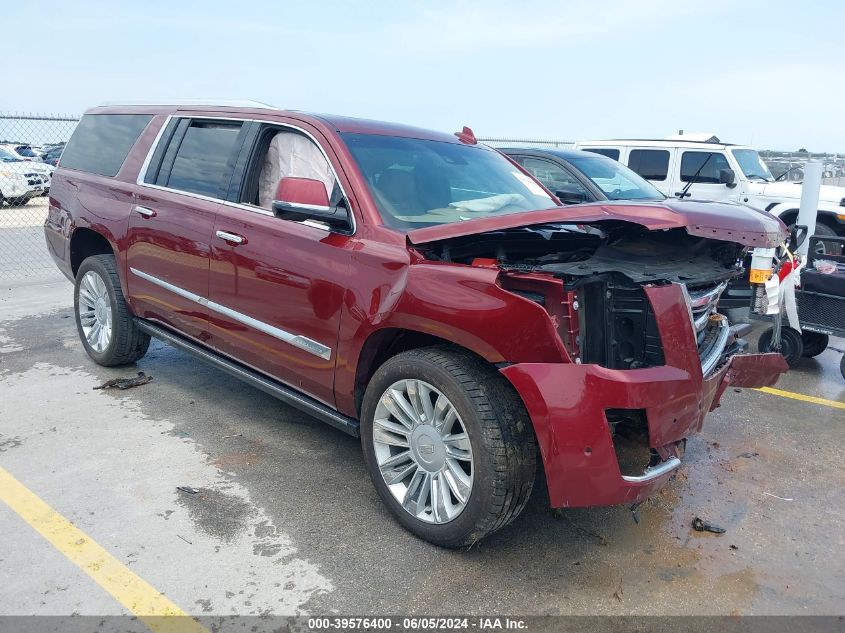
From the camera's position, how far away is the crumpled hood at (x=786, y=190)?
10.3 m

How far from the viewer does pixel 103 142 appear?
5.16m

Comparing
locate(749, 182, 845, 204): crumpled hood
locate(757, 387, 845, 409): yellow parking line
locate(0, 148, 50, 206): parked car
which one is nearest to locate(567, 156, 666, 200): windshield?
locate(757, 387, 845, 409): yellow parking line

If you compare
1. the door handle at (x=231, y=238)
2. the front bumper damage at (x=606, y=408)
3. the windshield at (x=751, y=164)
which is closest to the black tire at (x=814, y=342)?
the front bumper damage at (x=606, y=408)

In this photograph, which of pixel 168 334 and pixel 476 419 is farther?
pixel 168 334

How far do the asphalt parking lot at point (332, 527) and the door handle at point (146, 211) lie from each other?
123 centimetres

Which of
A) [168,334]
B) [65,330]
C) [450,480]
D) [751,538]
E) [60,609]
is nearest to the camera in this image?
[60,609]

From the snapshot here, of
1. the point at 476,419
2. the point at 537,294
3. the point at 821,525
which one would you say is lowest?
the point at 821,525

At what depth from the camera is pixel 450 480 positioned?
9.68ft

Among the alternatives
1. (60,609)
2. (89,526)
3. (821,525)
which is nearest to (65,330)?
(89,526)

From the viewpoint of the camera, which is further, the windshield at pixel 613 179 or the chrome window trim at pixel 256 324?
the windshield at pixel 613 179

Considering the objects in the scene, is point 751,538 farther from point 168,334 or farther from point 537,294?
point 168,334

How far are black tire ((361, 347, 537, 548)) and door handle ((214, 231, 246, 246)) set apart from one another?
134cm

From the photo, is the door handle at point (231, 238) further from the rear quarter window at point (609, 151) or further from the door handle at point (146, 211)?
the rear quarter window at point (609, 151)

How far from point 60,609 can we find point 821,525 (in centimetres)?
336
